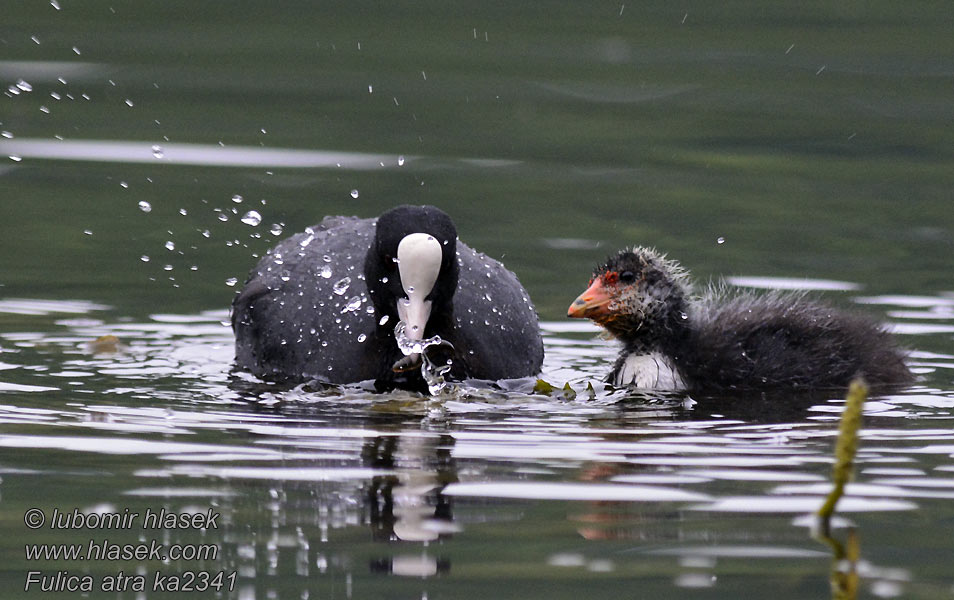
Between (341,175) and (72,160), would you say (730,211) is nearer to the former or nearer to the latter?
(341,175)

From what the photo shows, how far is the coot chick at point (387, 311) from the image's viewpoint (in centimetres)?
659

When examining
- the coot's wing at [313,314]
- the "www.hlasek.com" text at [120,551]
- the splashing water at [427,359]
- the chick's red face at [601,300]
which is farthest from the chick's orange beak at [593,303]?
the "www.hlasek.com" text at [120,551]

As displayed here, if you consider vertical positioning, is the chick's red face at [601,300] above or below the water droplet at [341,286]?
below

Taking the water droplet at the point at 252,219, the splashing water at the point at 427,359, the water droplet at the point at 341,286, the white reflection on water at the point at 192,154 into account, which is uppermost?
the white reflection on water at the point at 192,154

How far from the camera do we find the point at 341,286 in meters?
7.14

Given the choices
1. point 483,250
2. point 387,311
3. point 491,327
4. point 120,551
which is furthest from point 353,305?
point 120,551

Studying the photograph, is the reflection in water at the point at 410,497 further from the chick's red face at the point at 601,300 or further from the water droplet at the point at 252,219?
the water droplet at the point at 252,219

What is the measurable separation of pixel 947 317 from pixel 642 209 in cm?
253

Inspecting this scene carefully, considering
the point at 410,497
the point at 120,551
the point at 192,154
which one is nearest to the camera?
the point at 120,551

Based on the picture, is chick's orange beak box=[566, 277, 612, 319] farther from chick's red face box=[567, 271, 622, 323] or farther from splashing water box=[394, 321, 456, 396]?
splashing water box=[394, 321, 456, 396]

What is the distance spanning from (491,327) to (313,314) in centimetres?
72

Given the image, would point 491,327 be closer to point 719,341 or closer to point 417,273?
point 417,273

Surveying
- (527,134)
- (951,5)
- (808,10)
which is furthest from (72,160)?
(951,5)

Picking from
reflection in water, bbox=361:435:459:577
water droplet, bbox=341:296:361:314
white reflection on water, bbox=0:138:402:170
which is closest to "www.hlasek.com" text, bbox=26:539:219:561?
reflection in water, bbox=361:435:459:577
